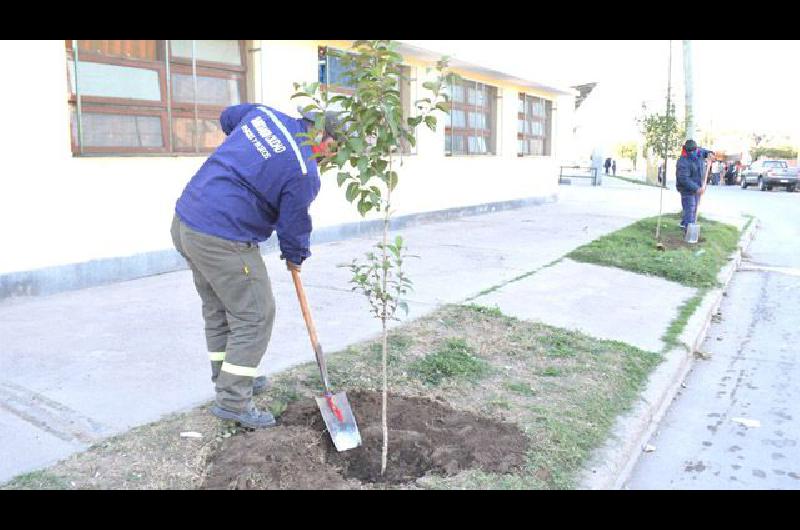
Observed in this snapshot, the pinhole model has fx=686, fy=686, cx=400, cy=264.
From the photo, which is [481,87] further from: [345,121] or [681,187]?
[345,121]

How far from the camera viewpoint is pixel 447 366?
459 cm

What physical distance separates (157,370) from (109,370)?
0.96 ft

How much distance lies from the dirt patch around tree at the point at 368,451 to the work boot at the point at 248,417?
7cm

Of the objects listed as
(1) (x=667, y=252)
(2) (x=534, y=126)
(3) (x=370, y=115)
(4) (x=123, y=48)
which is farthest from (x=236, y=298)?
(2) (x=534, y=126)

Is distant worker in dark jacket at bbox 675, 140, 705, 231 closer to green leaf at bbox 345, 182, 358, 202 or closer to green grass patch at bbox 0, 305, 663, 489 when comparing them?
green grass patch at bbox 0, 305, 663, 489

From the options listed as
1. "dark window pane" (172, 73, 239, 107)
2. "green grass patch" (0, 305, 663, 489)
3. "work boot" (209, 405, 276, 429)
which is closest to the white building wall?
"dark window pane" (172, 73, 239, 107)

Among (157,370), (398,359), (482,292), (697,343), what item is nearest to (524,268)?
(482,292)

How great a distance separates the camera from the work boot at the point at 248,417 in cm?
352

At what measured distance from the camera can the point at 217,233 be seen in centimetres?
343

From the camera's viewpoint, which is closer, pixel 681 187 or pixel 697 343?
pixel 697 343

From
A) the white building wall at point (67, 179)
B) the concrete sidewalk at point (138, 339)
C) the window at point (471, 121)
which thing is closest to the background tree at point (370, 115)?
the concrete sidewalk at point (138, 339)

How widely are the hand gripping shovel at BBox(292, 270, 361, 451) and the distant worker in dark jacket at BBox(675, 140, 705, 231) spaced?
9461 mm

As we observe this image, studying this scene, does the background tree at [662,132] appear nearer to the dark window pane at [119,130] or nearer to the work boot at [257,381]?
the dark window pane at [119,130]

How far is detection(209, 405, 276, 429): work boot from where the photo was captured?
3520 mm
